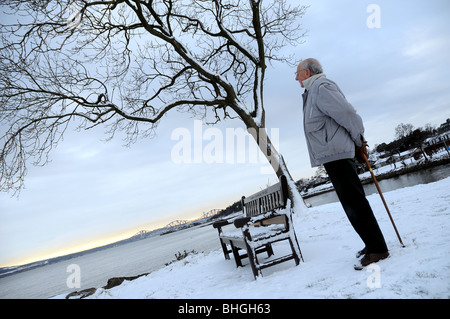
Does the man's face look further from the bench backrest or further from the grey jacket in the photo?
the bench backrest

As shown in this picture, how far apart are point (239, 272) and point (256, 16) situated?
33.2 ft

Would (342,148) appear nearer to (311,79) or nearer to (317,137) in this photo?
(317,137)

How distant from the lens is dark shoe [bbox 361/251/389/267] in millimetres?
2676

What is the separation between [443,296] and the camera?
5.59 feet

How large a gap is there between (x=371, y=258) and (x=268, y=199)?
83.6 inches

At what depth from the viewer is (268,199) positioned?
466cm

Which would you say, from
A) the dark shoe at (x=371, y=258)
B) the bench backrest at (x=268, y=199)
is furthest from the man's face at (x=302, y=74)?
the dark shoe at (x=371, y=258)

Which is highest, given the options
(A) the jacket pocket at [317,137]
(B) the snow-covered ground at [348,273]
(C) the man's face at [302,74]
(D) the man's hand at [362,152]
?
(C) the man's face at [302,74]

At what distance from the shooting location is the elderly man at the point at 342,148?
274 cm

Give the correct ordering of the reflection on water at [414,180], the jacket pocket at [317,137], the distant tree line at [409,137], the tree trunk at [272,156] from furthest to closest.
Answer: the distant tree line at [409,137], the reflection on water at [414,180], the tree trunk at [272,156], the jacket pocket at [317,137]

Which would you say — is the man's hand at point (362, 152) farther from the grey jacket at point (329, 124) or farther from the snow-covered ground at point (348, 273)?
the snow-covered ground at point (348, 273)

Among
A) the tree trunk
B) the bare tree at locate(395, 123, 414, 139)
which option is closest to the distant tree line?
the bare tree at locate(395, 123, 414, 139)

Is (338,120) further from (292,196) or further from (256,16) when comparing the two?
(256,16)
